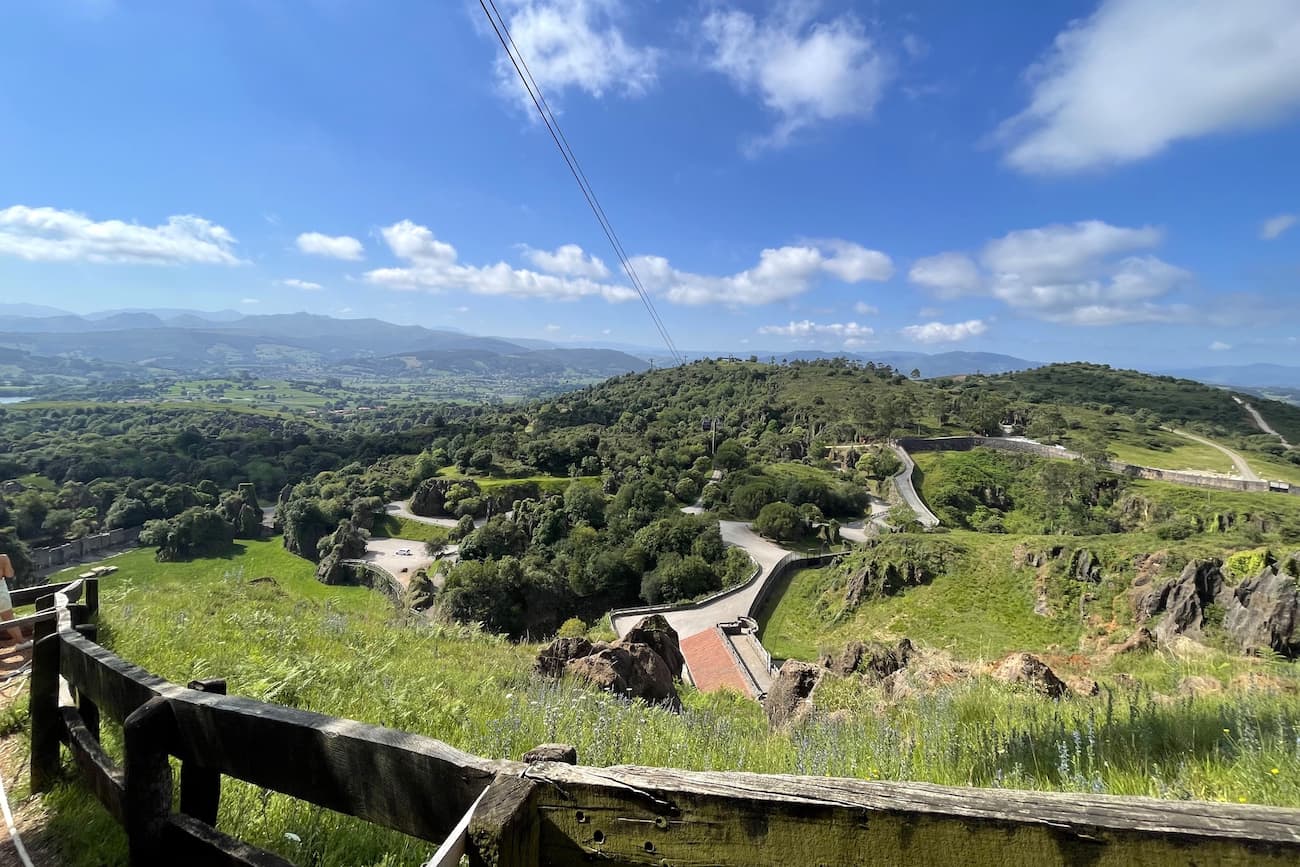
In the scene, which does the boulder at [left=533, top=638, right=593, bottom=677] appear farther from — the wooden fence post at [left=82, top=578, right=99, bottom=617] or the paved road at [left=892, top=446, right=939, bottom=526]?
the paved road at [left=892, top=446, right=939, bottom=526]

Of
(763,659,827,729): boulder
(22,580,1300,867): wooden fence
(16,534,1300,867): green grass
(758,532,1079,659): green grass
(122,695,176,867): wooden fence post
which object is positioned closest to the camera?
(22,580,1300,867): wooden fence

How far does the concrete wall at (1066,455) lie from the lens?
39366 millimetres

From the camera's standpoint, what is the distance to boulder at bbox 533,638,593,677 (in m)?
9.23

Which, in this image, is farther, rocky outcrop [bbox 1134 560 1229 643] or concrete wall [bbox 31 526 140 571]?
concrete wall [bbox 31 526 140 571]

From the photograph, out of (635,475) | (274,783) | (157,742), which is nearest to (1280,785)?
(274,783)

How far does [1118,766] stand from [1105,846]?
7.80 feet

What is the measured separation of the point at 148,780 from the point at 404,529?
62.7 m

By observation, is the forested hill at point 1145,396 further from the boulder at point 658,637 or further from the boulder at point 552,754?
the boulder at point 552,754

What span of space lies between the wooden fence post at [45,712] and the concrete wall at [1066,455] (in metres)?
54.8

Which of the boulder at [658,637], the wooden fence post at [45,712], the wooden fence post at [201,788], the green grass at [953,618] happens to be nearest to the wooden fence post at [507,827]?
the wooden fence post at [201,788]

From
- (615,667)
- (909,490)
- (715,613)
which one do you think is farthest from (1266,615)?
(909,490)

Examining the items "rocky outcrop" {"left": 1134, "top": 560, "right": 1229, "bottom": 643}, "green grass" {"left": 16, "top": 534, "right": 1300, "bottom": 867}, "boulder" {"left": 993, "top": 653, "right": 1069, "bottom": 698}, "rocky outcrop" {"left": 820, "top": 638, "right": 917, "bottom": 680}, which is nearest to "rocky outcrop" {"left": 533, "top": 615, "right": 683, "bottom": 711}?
"green grass" {"left": 16, "top": 534, "right": 1300, "bottom": 867}

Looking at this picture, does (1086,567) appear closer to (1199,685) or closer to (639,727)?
(1199,685)

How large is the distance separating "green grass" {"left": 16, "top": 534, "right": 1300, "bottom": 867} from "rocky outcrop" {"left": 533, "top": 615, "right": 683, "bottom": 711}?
127cm
